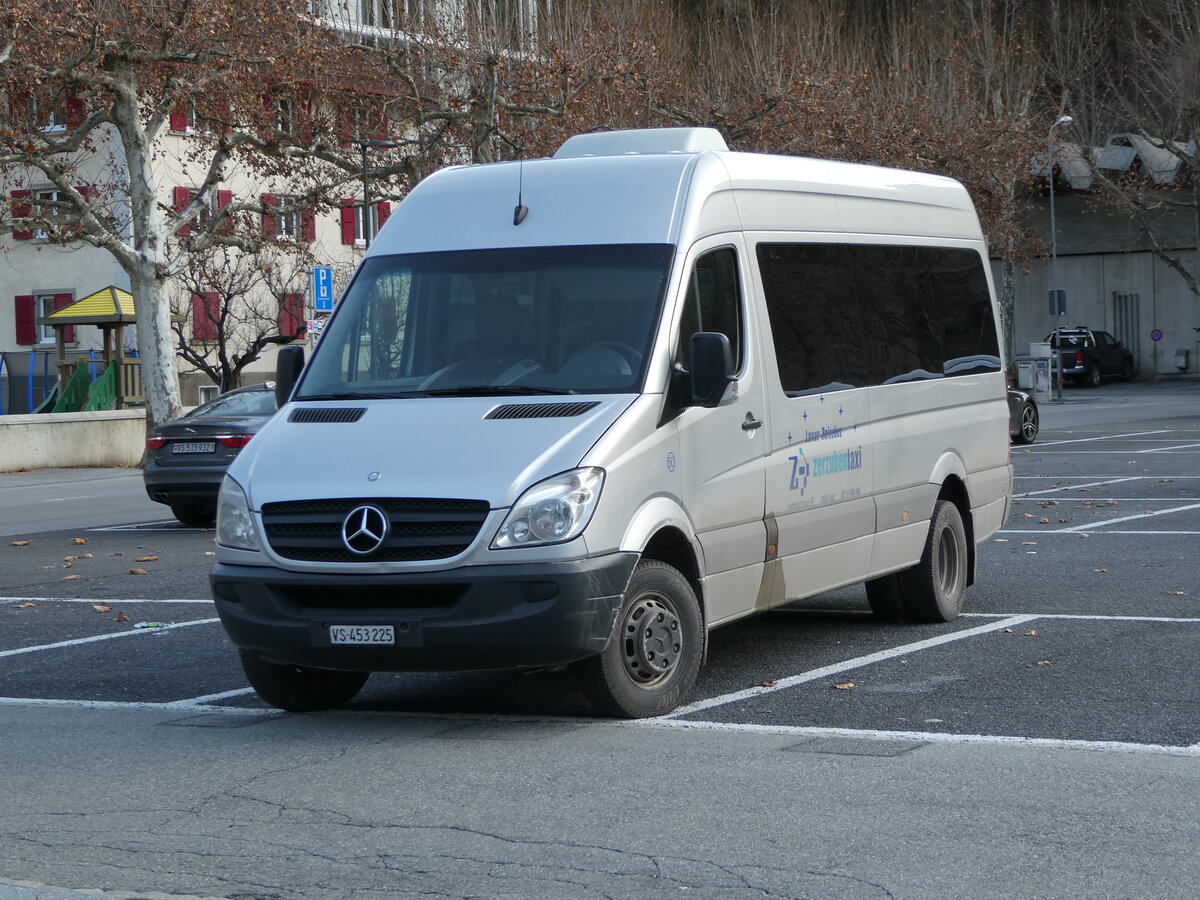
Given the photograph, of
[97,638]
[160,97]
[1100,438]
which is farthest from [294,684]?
[1100,438]

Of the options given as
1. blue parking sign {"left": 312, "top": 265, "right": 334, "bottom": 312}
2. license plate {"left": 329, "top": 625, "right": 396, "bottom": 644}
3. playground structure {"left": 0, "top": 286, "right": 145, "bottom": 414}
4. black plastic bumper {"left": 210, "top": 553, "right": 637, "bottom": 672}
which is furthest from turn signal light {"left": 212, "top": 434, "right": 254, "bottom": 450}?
playground structure {"left": 0, "top": 286, "right": 145, "bottom": 414}

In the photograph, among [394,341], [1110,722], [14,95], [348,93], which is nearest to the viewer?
[1110,722]

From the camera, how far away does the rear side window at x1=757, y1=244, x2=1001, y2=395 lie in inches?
353

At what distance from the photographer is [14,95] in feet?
100

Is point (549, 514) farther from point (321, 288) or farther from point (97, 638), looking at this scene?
point (321, 288)

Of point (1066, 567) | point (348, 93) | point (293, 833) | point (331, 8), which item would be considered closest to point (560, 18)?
point (331, 8)

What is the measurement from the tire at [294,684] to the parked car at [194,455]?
10.6 meters

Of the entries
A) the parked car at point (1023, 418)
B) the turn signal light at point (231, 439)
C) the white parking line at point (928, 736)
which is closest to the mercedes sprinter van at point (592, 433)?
the white parking line at point (928, 736)

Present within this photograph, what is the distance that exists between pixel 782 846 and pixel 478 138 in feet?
90.2

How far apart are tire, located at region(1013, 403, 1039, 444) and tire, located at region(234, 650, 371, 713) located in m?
24.1

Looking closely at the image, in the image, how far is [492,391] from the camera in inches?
312

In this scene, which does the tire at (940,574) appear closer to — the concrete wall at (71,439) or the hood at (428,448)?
the hood at (428,448)

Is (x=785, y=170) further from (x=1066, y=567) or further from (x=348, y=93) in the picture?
(x=348, y=93)

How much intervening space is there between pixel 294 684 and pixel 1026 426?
81.2 feet
